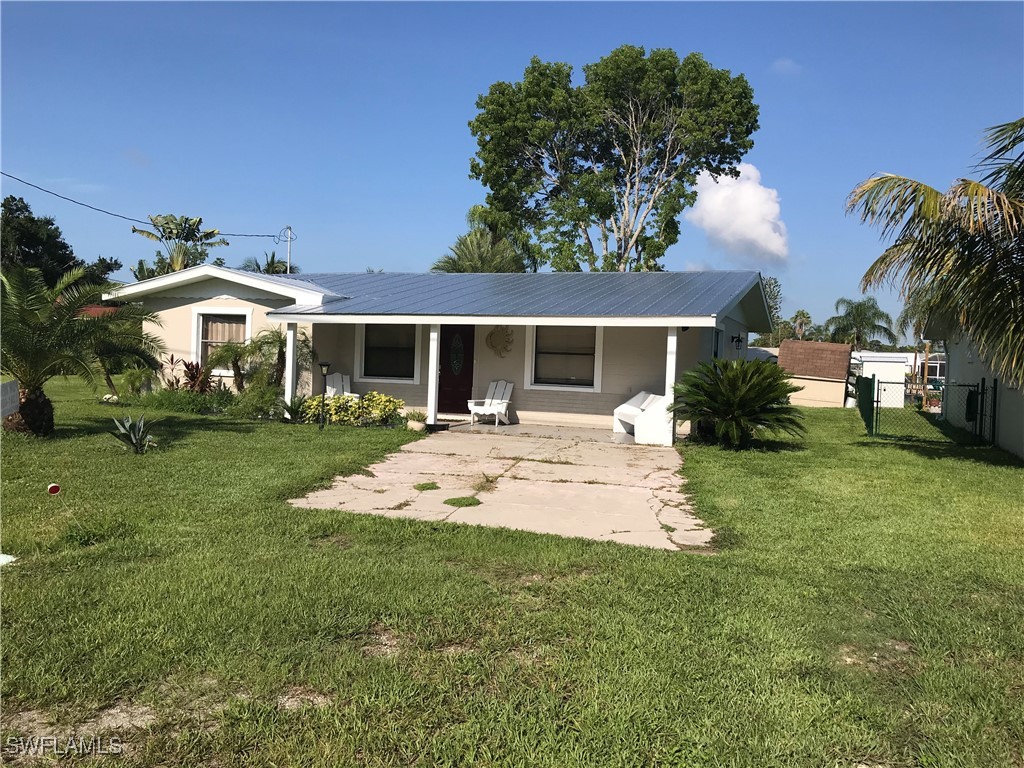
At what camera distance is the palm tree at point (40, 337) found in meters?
9.42

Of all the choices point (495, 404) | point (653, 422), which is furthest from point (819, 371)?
point (495, 404)

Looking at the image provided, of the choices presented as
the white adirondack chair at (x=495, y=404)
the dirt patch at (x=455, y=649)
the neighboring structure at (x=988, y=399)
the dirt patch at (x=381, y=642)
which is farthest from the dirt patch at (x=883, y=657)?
the white adirondack chair at (x=495, y=404)

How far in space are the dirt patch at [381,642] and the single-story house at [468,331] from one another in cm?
843

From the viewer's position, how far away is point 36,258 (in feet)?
141

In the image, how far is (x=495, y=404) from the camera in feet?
43.9

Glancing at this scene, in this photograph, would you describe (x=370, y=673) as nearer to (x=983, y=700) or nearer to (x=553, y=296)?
(x=983, y=700)

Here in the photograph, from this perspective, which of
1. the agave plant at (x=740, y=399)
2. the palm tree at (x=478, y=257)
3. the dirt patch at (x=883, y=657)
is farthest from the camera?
Answer: the palm tree at (x=478, y=257)

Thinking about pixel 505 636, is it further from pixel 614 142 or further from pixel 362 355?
pixel 614 142

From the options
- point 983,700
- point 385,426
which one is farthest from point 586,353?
point 983,700

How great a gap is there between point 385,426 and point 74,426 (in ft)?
15.9

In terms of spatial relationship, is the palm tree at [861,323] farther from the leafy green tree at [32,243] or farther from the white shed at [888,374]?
the leafy green tree at [32,243]

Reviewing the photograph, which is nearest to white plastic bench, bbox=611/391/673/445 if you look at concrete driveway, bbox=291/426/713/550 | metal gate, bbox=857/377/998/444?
concrete driveway, bbox=291/426/713/550

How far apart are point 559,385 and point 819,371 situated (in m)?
11.9

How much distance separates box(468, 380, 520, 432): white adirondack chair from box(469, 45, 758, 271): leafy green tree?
1612 cm
